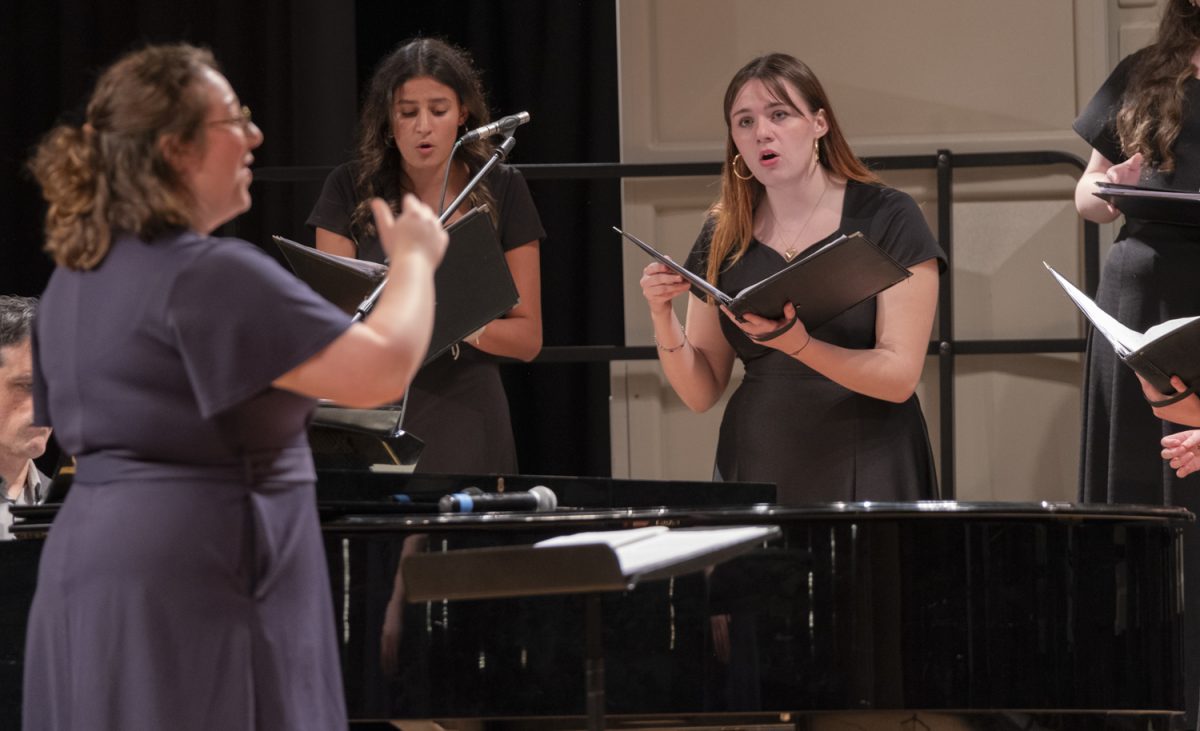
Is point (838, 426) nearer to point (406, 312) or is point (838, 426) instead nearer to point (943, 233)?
point (943, 233)

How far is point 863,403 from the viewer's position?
329cm

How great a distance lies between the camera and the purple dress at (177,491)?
1.80 m

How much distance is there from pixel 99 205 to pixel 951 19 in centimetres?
338

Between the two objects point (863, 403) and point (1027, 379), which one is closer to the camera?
point (863, 403)

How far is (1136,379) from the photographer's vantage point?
3350 millimetres

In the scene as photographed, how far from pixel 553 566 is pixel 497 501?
2.64 feet

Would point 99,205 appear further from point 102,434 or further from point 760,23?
point 760,23

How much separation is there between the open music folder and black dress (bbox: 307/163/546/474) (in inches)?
16.7

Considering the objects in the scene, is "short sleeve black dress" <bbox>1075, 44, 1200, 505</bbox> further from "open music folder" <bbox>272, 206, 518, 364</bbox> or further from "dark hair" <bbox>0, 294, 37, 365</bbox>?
"dark hair" <bbox>0, 294, 37, 365</bbox>

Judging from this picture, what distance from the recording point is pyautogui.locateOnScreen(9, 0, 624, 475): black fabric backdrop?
4848mm

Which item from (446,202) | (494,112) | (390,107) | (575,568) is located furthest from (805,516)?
(494,112)

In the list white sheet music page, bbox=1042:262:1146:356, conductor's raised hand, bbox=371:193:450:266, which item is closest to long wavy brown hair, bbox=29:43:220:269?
conductor's raised hand, bbox=371:193:450:266

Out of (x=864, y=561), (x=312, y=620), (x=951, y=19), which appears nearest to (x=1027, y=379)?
(x=951, y=19)

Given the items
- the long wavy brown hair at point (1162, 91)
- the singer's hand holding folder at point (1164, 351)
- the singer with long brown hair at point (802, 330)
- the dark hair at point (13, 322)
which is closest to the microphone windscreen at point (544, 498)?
the singer with long brown hair at point (802, 330)
